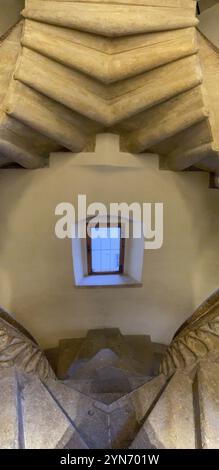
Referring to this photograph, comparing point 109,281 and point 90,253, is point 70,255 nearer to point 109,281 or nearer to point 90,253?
point 90,253

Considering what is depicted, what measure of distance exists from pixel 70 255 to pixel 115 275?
843 mm

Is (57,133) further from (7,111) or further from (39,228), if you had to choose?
(39,228)

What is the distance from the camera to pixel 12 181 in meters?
3.17

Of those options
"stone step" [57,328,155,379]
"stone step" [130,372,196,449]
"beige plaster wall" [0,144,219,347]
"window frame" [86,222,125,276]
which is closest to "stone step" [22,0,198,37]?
"beige plaster wall" [0,144,219,347]

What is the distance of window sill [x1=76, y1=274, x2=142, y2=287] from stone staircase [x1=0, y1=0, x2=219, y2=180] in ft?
7.02

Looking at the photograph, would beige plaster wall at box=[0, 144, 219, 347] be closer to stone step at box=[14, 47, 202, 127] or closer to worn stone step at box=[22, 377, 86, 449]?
stone step at box=[14, 47, 202, 127]

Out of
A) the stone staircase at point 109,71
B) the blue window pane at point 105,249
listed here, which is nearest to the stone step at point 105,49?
the stone staircase at point 109,71

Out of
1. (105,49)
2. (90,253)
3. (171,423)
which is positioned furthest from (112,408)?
(90,253)

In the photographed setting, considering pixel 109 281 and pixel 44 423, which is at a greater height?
pixel 109 281

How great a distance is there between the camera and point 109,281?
14.1ft

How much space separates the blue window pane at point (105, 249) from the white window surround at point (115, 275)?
107 mm

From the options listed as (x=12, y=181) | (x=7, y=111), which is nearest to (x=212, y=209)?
(x=12, y=181)

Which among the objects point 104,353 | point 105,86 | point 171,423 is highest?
point 105,86

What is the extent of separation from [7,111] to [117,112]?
0.72 meters
